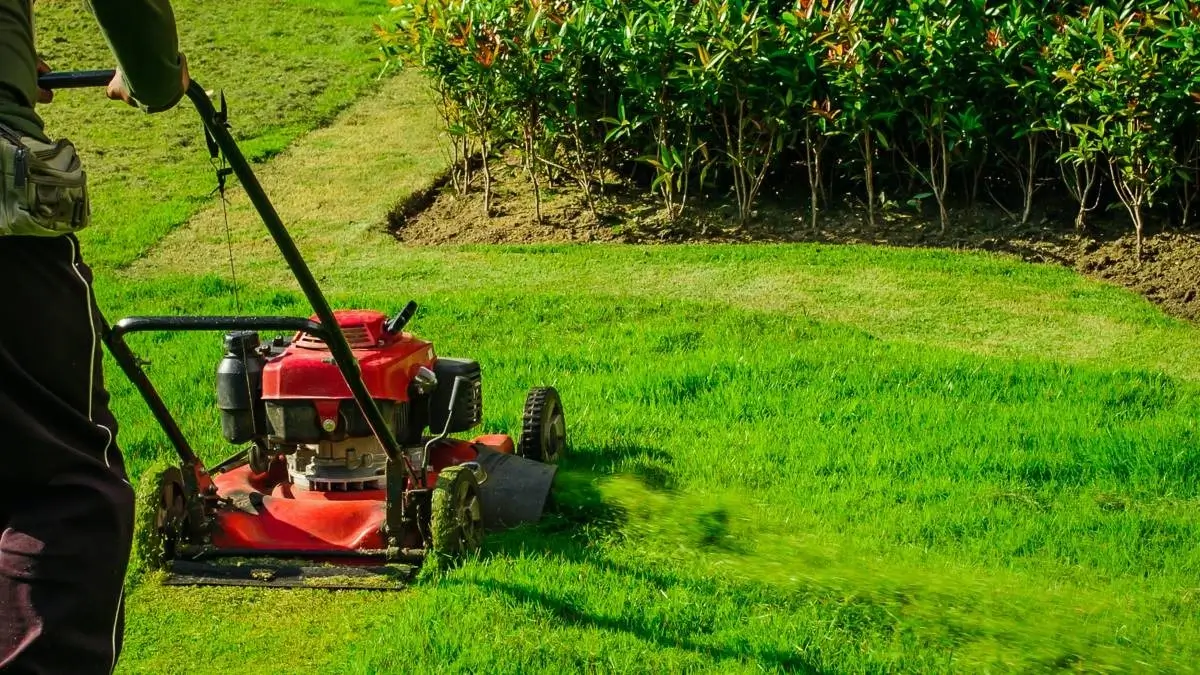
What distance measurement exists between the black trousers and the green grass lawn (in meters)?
1.28

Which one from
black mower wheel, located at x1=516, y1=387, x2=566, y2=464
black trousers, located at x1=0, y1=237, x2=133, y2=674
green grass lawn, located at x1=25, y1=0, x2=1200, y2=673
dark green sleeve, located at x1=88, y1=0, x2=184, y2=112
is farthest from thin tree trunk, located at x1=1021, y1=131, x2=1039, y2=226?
black trousers, located at x1=0, y1=237, x2=133, y2=674

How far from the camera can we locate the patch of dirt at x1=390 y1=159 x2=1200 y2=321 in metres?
9.13

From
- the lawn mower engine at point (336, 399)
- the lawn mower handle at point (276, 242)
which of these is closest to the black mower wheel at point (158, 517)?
the lawn mower handle at point (276, 242)

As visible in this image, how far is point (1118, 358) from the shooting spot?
294 inches

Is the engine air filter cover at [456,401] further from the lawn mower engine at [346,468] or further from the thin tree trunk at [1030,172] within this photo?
the thin tree trunk at [1030,172]

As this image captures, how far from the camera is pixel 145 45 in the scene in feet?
8.80

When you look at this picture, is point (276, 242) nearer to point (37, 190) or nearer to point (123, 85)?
point (123, 85)

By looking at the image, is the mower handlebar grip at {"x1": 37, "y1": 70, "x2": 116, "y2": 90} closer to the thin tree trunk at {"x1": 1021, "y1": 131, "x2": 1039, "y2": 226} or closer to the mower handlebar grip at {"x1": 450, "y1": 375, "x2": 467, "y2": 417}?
the mower handlebar grip at {"x1": 450, "y1": 375, "x2": 467, "y2": 417}

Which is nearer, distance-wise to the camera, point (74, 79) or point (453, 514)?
point (74, 79)

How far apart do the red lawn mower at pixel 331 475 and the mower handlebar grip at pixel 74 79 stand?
0.98 meters

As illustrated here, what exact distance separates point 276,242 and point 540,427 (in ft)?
6.19

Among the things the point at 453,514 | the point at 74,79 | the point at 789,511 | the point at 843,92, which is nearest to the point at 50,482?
the point at 74,79

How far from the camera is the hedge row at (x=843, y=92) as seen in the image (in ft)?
29.5

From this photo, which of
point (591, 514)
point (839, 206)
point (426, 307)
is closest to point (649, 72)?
point (839, 206)
